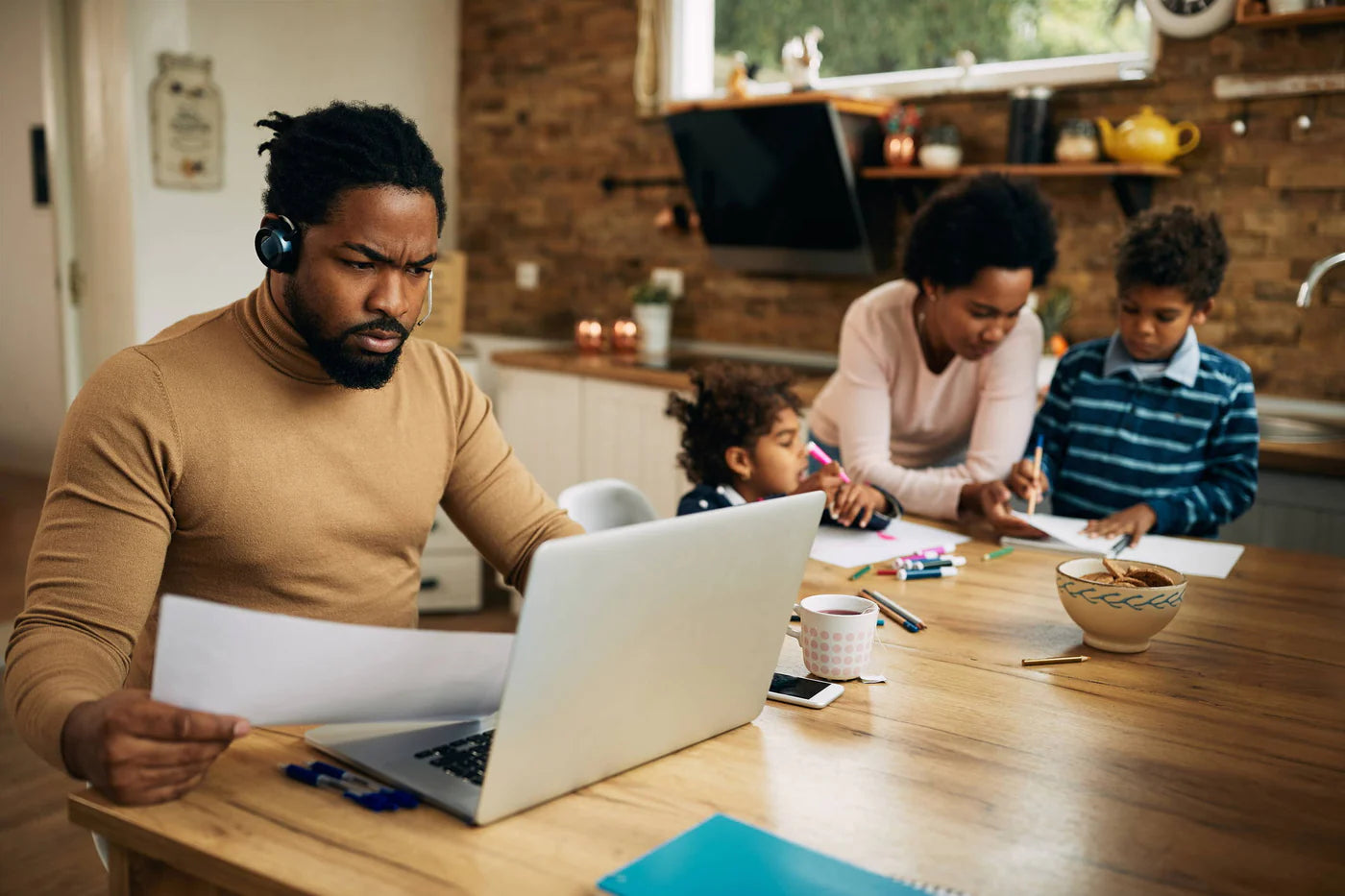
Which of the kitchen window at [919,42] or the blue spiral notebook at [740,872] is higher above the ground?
the kitchen window at [919,42]

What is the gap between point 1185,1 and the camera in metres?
2.98

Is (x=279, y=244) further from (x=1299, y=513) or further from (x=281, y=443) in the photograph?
(x=1299, y=513)

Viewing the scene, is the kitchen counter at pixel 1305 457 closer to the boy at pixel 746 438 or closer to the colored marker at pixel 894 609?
the boy at pixel 746 438

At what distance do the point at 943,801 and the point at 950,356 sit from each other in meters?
1.44

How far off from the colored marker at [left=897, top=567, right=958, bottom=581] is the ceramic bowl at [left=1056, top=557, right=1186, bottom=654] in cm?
28

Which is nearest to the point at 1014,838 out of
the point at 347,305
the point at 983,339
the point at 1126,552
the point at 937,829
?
the point at 937,829

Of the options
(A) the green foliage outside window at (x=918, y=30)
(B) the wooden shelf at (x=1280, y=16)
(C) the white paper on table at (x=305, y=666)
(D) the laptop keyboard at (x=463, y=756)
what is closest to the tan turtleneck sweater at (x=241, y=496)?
(C) the white paper on table at (x=305, y=666)

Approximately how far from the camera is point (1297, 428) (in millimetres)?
2904

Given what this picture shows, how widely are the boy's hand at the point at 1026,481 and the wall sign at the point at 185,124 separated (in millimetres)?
3105

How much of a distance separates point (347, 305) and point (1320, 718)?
110 centimetres

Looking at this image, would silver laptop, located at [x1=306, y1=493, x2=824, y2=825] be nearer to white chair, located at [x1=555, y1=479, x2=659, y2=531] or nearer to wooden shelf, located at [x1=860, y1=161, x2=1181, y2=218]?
white chair, located at [x1=555, y1=479, x2=659, y2=531]

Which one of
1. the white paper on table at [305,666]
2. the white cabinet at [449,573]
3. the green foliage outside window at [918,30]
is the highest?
the green foliage outside window at [918,30]

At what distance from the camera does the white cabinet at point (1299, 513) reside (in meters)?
2.56

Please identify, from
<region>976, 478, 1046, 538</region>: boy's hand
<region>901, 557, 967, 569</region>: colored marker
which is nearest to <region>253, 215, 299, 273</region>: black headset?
<region>901, 557, 967, 569</region>: colored marker
